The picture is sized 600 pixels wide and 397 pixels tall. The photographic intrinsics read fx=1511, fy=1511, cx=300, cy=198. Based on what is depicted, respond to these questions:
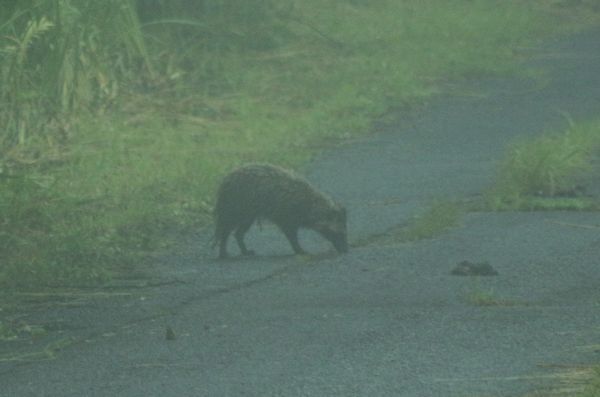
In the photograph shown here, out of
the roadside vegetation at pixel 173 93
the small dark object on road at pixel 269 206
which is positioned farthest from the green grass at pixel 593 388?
the small dark object on road at pixel 269 206

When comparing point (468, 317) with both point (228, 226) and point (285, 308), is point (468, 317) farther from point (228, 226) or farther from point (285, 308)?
point (228, 226)

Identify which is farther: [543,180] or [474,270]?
[543,180]

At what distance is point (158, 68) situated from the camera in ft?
50.5

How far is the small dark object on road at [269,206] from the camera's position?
30.6ft

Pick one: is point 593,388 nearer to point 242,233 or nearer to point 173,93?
point 242,233

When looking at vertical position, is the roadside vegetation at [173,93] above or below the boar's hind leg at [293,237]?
above

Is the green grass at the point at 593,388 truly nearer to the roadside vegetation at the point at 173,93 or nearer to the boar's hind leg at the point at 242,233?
the roadside vegetation at the point at 173,93

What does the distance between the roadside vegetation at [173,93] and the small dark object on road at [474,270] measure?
1977 millimetres

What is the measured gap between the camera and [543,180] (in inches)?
419

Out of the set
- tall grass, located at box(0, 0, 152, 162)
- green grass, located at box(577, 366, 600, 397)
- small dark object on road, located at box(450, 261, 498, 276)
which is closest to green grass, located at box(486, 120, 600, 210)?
small dark object on road, located at box(450, 261, 498, 276)

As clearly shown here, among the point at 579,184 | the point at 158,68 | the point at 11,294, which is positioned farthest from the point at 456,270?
the point at 158,68

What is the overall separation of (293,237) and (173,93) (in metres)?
5.90

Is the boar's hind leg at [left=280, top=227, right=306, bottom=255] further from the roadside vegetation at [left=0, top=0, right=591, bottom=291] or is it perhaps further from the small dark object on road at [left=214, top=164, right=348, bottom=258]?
the roadside vegetation at [left=0, top=0, right=591, bottom=291]

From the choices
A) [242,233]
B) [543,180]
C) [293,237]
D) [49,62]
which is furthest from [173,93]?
[293,237]
